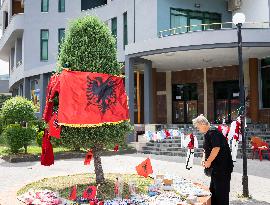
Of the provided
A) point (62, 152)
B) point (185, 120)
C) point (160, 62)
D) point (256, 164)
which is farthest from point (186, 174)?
point (185, 120)

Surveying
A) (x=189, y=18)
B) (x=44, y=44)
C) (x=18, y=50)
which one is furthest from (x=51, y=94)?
(x=18, y=50)

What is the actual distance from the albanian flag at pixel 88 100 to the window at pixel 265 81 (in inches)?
651

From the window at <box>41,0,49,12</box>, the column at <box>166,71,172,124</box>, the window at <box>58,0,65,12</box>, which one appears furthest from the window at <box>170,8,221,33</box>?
the window at <box>41,0,49,12</box>

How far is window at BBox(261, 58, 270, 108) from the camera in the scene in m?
23.2

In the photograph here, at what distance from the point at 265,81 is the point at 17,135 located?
15.8m

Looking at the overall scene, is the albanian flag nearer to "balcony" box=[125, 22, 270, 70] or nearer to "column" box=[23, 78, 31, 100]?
"balcony" box=[125, 22, 270, 70]

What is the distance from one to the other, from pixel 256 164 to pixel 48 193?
9.82m

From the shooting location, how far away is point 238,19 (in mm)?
9945

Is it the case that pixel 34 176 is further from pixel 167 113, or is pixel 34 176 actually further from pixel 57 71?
pixel 167 113

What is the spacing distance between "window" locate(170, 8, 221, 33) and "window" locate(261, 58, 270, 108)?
15.2 ft

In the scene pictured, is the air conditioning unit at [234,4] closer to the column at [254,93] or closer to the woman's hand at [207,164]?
the column at [254,93]

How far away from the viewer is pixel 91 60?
919 centimetres

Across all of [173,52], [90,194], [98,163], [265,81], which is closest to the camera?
[90,194]

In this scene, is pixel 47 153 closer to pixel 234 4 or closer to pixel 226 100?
pixel 226 100
